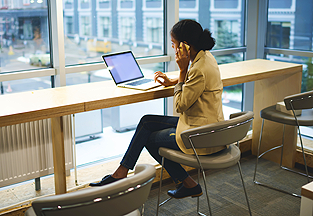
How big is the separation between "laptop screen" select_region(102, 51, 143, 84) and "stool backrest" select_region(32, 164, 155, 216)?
47.8 inches

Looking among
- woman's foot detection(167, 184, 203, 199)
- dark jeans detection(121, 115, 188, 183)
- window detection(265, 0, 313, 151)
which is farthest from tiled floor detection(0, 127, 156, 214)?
window detection(265, 0, 313, 151)

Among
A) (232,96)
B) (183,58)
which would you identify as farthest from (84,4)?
(232,96)

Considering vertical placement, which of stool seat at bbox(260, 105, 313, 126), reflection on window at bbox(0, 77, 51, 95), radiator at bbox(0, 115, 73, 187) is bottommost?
radiator at bbox(0, 115, 73, 187)

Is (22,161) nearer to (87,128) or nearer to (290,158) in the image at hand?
(87,128)

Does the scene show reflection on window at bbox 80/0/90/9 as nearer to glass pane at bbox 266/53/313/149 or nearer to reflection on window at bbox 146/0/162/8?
reflection on window at bbox 146/0/162/8

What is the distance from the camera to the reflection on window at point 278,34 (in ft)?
Answer: 11.8

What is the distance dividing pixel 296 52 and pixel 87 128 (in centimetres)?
220

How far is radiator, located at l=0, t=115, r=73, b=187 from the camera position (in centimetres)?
235

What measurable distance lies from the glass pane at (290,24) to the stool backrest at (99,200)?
2.82 m

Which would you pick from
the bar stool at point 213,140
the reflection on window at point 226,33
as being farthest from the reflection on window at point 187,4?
the bar stool at point 213,140

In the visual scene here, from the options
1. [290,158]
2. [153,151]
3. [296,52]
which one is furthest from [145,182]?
[296,52]

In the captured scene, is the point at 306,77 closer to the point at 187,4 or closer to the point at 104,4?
the point at 187,4

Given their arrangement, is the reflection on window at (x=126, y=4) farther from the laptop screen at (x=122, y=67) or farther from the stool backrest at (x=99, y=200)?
the stool backrest at (x=99, y=200)

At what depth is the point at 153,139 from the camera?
2184mm
